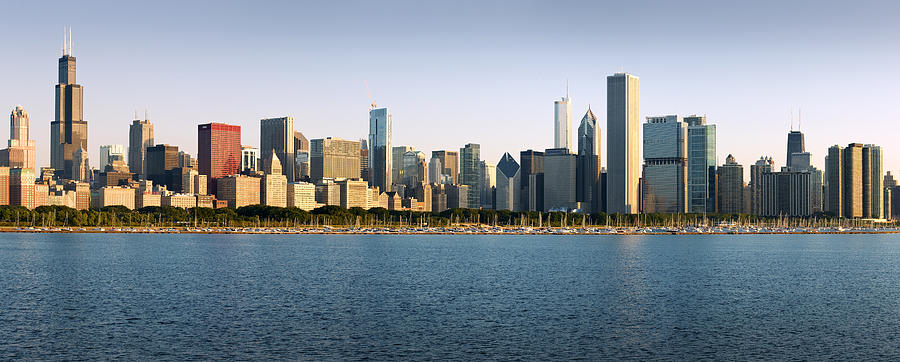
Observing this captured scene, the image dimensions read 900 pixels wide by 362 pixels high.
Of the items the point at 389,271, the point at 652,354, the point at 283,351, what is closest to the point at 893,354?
the point at 652,354

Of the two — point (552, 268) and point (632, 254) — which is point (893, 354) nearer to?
point (552, 268)

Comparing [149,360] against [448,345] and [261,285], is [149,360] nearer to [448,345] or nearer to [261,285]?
[448,345]

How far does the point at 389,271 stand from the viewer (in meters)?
124

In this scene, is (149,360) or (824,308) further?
(824,308)

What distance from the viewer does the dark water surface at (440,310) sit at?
61031mm

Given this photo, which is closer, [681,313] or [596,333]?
[596,333]

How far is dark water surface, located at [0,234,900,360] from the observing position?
61.0m

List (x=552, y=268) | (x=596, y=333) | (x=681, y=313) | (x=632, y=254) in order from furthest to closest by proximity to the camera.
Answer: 1. (x=632, y=254)
2. (x=552, y=268)
3. (x=681, y=313)
4. (x=596, y=333)

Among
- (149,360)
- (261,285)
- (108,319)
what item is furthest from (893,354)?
(261,285)

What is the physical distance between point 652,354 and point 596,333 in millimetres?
8523

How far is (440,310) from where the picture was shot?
7962cm

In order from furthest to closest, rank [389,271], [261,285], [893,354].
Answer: [389,271] < [261,285] < [893,354]

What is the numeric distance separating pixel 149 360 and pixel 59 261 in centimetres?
9354

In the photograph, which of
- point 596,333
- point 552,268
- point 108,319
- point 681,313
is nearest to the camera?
point 596,333
